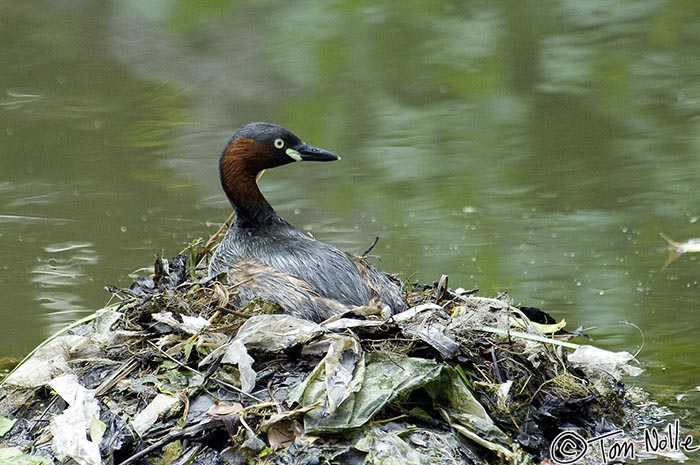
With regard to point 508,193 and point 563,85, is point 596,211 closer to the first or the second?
point 508,193

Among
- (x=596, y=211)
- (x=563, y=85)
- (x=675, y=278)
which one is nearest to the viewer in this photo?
(x=675, y=278)

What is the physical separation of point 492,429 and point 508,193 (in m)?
4.89

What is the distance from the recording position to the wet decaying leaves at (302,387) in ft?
18.1

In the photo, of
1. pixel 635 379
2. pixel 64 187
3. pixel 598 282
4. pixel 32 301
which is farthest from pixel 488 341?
pixel 64 187

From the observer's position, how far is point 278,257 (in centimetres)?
686

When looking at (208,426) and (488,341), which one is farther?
(488,341)

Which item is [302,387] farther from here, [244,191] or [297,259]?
[244,191]

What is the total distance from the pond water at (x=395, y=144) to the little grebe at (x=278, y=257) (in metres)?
1.78

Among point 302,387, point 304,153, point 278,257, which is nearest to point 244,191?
point 304,153

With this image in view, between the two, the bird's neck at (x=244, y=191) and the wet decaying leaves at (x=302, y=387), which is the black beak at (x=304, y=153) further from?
the wet decaying leaves at (x=302, y=387)

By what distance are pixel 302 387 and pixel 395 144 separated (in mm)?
6055

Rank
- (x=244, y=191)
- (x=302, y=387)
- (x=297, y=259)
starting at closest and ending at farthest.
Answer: (x=302, y=387) → (x=297, y=259) → (x=244, y=191)

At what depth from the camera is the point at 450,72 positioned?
13211 millimetres

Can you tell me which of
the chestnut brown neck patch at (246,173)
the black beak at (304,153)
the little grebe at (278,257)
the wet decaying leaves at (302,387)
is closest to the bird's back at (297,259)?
the little grebe at (278,257)
